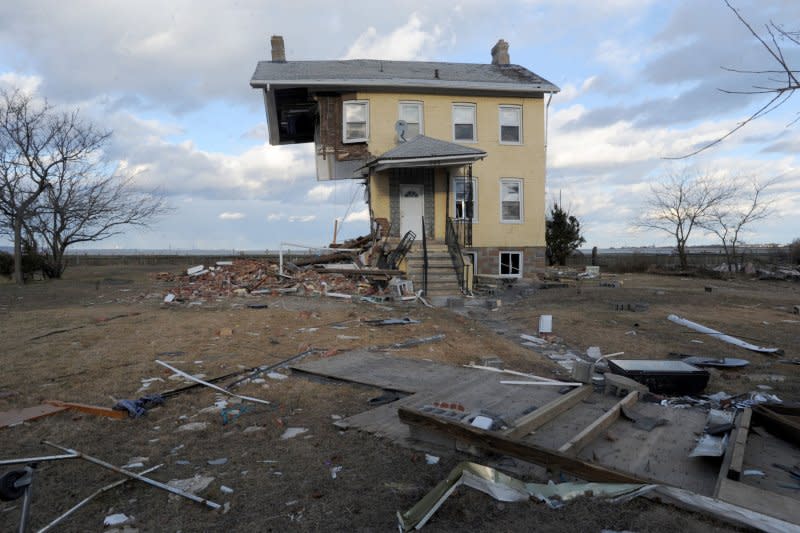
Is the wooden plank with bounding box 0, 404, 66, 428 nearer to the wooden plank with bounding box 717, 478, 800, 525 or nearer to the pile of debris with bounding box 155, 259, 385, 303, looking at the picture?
the wooden plank with bounding box 717, 478, 800, 525

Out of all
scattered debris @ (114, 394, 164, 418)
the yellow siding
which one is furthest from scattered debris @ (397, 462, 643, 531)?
the yellow siding

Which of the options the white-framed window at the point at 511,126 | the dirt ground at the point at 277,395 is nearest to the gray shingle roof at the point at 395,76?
the white-framed window at the point at 511,126

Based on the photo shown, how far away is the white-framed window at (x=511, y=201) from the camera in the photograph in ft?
57.8

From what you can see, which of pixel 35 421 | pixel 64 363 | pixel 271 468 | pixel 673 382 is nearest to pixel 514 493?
pixel 271 468

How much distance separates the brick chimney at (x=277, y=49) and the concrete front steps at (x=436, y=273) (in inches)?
382

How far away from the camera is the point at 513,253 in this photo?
58.3 ft

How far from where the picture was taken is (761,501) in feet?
9.06

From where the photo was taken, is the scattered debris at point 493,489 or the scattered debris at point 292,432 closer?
the scattered debris at point 493,489

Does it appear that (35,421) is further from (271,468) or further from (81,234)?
(81,234)

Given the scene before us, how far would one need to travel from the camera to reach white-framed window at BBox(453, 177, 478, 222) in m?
17.0

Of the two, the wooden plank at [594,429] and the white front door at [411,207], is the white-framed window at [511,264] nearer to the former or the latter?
the white front door at [411,207]

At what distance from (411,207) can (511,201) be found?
363cm

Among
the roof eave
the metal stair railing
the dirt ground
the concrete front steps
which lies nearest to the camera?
the dirt ground

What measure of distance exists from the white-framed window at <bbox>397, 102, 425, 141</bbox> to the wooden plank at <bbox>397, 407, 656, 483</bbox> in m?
14.2
